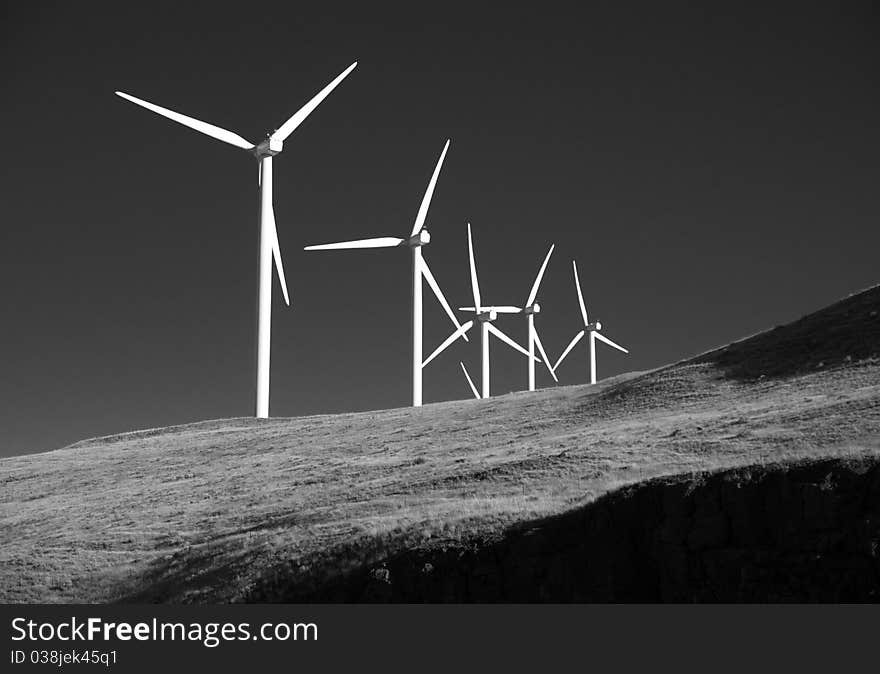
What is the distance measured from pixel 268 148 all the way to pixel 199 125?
5.57 meters

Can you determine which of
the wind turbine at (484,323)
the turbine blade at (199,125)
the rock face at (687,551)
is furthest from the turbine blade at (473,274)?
the rock face at (687,551)

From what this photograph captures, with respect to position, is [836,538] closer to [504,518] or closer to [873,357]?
[504,518]

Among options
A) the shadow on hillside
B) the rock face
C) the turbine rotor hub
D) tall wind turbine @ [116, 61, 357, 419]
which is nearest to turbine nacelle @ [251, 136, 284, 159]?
tall wind turbine @ [116, 61, 357, 419]

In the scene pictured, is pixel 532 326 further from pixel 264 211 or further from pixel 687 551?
pixel 687 551

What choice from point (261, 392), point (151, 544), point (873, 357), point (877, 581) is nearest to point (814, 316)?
point (873, 357)

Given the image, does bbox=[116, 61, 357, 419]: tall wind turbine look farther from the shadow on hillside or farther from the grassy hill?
→ the shadow on hillside

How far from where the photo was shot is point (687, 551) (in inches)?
977

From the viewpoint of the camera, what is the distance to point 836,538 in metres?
23.2

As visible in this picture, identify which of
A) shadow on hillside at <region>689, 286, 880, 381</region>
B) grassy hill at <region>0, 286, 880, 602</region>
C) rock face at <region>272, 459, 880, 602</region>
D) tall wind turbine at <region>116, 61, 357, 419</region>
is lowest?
rock face at <region>272, 459, 880, 602</region>

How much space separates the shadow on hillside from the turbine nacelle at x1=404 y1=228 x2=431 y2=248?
1326 inches

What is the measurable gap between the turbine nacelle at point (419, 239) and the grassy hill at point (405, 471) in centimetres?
2359

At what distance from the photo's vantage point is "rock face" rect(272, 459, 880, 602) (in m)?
23.2

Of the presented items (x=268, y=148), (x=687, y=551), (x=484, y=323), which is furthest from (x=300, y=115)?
(x=687, y=551)

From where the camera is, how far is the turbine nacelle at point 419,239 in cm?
9488
